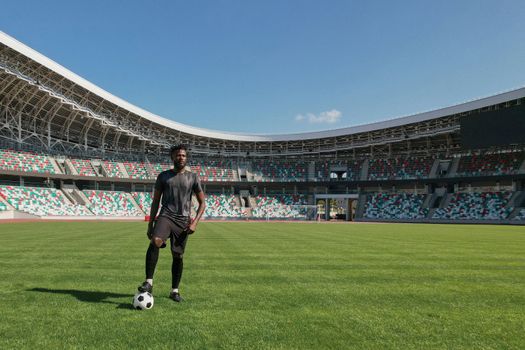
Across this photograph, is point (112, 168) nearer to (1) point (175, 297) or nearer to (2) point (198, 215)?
(2) point (198, 215)

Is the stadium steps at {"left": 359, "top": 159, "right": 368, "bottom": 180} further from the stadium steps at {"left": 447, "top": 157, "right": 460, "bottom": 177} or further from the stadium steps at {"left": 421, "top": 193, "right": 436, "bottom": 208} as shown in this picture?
the stadium steps at {"left": 447, "top": 157, "right": 460, "bottom": 177}

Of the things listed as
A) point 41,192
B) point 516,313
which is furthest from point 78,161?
point 516,313

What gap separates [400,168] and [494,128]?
51.7 ft

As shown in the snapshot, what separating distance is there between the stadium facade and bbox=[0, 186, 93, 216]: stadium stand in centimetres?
13

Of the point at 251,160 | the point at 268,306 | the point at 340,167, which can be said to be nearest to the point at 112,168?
the point at 251,160

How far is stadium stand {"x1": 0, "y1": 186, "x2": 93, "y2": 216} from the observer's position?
38.3 metres

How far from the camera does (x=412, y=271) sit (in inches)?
276

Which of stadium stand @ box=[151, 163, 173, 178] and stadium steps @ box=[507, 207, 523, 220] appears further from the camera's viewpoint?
stadium stand @ box=[151, 163, 173, 178]

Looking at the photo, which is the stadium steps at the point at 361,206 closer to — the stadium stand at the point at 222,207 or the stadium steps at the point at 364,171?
the stadium steps at the point at 364,171

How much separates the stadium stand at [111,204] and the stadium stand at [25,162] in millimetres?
6076

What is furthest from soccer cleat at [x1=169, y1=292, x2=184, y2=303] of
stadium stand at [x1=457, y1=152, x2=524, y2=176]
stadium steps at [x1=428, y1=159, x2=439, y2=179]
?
stadium steps at [x1=428, y1=159, x2=439, y2=179]

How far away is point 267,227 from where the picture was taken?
27.0 m

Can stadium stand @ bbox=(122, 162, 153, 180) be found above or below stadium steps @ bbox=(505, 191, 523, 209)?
above

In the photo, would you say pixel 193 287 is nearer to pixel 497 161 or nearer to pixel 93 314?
pixel 93 314
